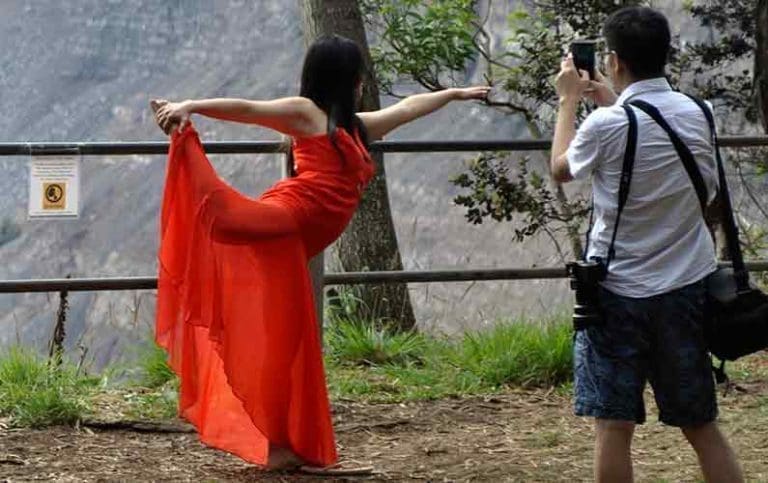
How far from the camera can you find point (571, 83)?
4.23 m

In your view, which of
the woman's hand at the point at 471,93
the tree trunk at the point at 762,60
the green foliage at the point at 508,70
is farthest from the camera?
the tree trunk at the point at 762,60

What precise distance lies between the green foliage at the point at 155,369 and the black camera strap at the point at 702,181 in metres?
3.57

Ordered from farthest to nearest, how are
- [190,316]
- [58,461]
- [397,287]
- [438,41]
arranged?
[438,41], [397,287], [58,461], [190,316]

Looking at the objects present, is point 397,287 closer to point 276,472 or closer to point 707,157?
point 276,472

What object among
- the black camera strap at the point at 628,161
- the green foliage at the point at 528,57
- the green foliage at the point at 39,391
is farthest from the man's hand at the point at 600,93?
the green foliage at the point at 528,57

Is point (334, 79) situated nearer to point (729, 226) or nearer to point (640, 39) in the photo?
point (640, 39)

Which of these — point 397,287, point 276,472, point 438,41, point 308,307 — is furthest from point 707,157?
point 438,41

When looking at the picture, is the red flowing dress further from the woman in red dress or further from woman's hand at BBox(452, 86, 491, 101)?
woman's hand at BBox(452, 86, 491, 101)

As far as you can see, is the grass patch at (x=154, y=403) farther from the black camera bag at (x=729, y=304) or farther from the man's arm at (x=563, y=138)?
the black camera bag at (x=729, y=304)

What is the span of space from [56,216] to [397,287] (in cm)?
221

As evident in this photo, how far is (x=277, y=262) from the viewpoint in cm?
533

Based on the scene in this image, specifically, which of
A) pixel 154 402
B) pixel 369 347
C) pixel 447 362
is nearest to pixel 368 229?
pixel 369 347

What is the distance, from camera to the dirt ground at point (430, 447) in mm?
5586

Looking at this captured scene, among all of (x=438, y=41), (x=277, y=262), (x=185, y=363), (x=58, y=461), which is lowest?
(x=58, y=461)
